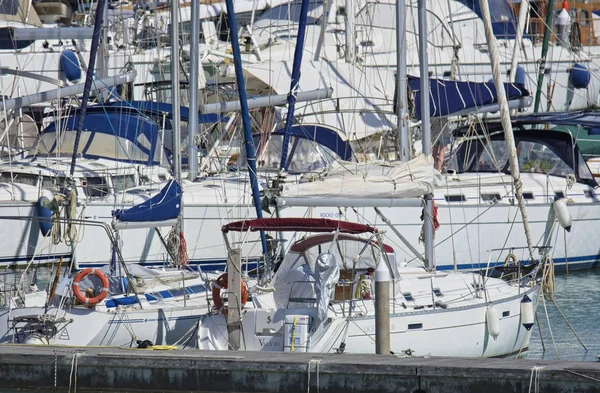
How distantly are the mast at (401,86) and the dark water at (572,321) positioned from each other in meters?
3.39

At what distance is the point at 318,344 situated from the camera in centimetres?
1505

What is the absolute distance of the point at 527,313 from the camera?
55.5 feet

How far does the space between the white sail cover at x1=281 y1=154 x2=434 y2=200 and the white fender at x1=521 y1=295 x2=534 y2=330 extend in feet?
6.64

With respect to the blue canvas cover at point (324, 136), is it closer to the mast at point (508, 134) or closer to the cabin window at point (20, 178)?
the cabin window at point (20, 178)

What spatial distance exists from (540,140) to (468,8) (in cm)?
1450

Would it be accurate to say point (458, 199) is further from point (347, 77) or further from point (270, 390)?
point (270, 390)

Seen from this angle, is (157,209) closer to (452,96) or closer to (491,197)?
(491,197)

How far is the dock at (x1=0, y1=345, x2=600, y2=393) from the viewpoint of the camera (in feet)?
41.7

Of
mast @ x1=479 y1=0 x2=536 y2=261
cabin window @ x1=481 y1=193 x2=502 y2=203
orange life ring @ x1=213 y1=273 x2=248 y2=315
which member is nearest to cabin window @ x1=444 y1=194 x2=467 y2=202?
cabin window @ x1=481 y1=193 x2=502 y2=203

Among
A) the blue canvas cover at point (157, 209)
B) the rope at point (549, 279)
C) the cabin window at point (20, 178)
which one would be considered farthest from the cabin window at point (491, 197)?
the cabin window at point (20, 178)

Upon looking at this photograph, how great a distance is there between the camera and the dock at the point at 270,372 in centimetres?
1272

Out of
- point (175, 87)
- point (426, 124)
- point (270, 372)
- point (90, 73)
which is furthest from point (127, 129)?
point (270, 372)

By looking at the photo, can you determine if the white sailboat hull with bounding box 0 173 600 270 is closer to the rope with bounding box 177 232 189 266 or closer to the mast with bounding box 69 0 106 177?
the mast with bounding box 69 0 106 177

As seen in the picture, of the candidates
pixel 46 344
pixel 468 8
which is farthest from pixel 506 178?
pixel 468 8
